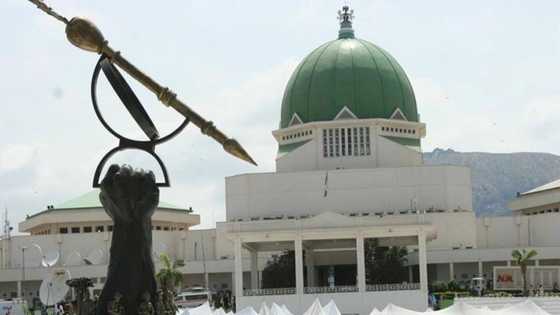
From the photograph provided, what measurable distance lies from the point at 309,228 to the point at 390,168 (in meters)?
13.4

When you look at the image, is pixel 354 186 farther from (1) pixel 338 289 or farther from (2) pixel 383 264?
(1) pixel 338 289

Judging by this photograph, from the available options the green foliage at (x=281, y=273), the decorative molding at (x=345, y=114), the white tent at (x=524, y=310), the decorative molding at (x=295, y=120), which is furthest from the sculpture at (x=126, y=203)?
the decorative molding at (x=295, y=120)

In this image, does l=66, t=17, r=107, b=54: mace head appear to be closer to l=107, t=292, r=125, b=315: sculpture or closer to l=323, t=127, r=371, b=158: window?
l=107, t=292, r=125, b=315: sculpture

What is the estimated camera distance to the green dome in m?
79.1

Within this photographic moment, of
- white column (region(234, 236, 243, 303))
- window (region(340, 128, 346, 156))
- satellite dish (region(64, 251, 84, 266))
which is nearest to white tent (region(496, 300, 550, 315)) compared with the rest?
white column (region(234, 236, 243, 303))

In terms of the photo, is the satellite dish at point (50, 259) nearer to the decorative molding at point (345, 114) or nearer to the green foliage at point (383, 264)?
the decorative molding at point (345, 114)

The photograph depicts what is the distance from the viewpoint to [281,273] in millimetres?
74625

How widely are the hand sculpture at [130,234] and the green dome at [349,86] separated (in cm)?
5271

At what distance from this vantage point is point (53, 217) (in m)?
87.9

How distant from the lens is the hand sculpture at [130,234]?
2628cm

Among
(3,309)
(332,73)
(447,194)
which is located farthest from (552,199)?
(3,309)

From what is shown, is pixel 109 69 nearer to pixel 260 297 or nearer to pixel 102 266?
pixel 260 297

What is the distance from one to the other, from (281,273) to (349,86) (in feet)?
39.7

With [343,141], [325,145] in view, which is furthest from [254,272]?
[343,141]
